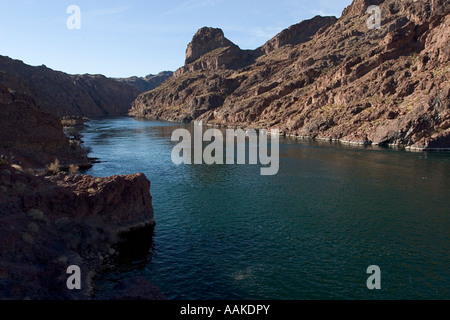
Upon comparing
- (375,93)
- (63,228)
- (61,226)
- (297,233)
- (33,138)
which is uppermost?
(375,93)

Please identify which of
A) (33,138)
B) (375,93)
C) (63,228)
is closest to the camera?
(63,228)

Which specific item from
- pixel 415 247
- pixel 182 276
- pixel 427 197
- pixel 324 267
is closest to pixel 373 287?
pixel 324 267

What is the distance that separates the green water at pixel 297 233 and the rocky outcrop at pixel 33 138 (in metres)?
7.29

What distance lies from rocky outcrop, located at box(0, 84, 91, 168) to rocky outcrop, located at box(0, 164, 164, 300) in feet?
86.0

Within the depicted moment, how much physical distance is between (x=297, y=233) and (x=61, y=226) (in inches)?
838

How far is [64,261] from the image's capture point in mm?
22531

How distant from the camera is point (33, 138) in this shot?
59.2 m

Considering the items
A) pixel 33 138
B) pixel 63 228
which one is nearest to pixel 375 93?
pixel 33 138

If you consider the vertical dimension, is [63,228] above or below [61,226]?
below

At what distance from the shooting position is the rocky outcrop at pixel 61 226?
19.8 metres

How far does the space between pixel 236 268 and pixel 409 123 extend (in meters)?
84.7

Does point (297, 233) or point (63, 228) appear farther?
point (297, 233)

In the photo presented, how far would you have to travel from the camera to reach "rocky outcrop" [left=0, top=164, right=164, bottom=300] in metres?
19.8

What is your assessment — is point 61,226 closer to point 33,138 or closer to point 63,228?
point 63,228
